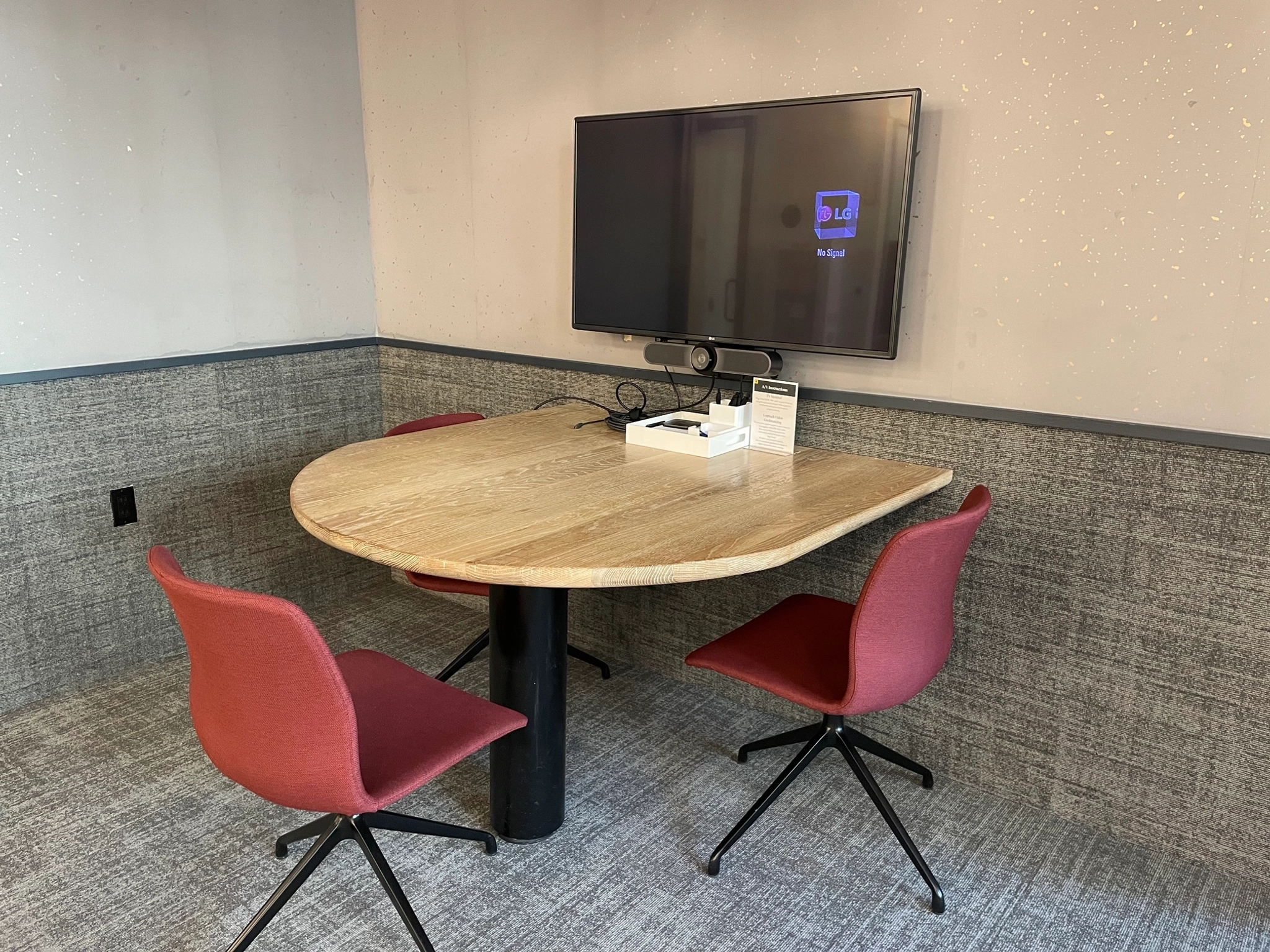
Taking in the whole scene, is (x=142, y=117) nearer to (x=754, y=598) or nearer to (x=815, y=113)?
(x=815, y=113)

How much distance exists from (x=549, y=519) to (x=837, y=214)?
1.15 m

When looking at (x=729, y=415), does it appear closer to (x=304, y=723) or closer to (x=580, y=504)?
(x=580, y=504)

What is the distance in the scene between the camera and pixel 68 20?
9.14 ft

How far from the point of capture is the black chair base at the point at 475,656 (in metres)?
2.92

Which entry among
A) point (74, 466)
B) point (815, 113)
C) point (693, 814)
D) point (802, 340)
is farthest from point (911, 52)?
point (74, 466)

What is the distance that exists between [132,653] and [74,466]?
662 mm

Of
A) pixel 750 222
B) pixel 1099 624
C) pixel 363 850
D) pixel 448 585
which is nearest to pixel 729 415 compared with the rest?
pixel 750 222

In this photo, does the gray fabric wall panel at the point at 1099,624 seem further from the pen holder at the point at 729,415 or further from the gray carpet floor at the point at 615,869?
the pen holder at the point at 729,415

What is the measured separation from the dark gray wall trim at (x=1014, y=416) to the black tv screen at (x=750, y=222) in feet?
0.52

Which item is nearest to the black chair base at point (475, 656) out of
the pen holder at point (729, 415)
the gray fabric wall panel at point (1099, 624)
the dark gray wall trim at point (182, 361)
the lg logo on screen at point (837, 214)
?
the gray fabric wall panel at point (1099, 624)

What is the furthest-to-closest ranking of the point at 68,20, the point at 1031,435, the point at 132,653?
the point at 132,653 → the point at 68,20 → the point at 1031,435

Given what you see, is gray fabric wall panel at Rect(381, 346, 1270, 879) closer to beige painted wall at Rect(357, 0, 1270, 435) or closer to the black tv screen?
beige painted wall at Rect(357, 0, 1270, 435)

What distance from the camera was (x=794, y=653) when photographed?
2.18m

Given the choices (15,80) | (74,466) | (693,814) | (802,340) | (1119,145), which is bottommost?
(693,814)
